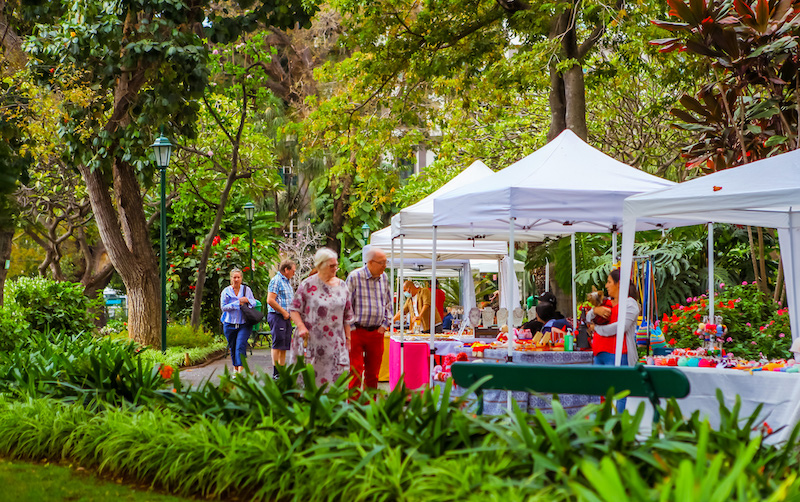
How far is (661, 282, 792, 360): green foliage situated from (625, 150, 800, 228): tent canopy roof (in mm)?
3810

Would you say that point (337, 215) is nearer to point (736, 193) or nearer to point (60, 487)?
point (736, 193)

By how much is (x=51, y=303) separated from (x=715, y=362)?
12.5m

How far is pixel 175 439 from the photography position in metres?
5.61

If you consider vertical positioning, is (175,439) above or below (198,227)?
below

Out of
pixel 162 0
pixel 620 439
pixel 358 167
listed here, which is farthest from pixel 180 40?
pixel 620 439

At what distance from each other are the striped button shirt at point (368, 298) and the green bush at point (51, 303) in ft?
28.2

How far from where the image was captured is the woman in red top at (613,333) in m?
7.74

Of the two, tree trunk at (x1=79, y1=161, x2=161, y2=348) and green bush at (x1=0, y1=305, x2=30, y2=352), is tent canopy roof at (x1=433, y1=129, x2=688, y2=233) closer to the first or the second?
green bush at (x1=0, y1=305, x2=30, y2=352)

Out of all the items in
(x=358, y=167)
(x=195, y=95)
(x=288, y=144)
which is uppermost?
(x=288, y=144)

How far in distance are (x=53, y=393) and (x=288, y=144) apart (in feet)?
118

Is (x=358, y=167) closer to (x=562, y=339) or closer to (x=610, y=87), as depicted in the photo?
(x=610, y=87)

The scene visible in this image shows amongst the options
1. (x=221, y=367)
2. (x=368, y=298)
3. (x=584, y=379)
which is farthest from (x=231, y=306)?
(x=584, y=379)

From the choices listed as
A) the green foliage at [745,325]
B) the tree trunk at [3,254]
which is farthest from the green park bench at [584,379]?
the tree trunk at [3,254]

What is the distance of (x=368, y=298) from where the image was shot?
8.46 m
